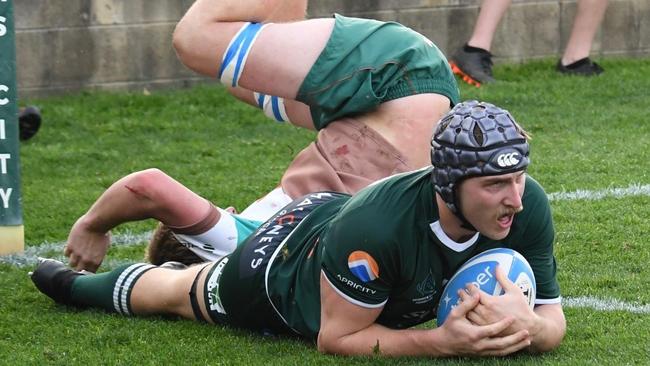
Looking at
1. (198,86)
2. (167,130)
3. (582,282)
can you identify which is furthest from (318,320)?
(198,86)

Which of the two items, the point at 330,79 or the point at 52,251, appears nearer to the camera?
the point at 330,79

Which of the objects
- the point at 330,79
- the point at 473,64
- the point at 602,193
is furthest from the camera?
the point at 473,64

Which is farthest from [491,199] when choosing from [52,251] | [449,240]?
[52,251]

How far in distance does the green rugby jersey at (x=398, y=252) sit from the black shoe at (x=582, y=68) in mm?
6163

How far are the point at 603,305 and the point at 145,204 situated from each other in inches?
68.0

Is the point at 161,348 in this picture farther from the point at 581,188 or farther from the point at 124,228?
the point at 581,188

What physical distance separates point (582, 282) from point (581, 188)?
6.15 ft

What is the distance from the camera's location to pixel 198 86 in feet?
33.4

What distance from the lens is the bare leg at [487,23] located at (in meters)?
9.81

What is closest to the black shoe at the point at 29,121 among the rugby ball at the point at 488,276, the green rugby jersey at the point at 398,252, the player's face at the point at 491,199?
the green rugby jersey at the point at 398,252

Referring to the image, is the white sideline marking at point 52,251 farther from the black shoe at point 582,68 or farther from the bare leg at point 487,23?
the black shoe at point 582,68

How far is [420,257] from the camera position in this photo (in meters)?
4.02

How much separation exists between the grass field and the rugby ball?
0.62ft

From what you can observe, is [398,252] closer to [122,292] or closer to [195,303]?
[195,303]
